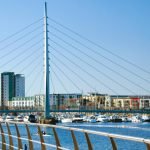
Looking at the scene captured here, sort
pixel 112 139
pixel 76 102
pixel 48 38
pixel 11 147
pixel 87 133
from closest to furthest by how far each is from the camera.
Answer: pixel 112 139
pixel 87 133
pixel 11 147
pixel 48 38
pixel 76 102

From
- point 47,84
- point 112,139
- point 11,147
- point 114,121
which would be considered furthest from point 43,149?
point 114,121

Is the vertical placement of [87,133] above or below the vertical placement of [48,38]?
below

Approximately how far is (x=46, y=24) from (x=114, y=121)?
61776 mm

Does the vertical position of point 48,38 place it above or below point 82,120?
above

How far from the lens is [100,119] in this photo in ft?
493

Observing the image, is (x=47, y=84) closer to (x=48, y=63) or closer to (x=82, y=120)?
(x=48, y=63)

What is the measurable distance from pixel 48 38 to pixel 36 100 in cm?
11138

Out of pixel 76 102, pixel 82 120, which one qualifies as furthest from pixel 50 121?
pixel 76 102

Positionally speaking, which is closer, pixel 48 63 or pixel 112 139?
pixel 112 139

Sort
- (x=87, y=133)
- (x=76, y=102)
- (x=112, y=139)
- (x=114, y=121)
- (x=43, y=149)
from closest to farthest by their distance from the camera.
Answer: (x=112, y=139) → (x=87, y=133) → (x=43, y=149) → (x=114, y=121) → (x=76, y=102)

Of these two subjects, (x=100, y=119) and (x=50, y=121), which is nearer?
(x=50, y=121)

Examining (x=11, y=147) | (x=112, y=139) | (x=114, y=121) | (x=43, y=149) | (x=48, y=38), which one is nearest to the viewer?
(x=112, y=139)

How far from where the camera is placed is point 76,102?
198m

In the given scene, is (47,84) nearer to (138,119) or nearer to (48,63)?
(48,63)
